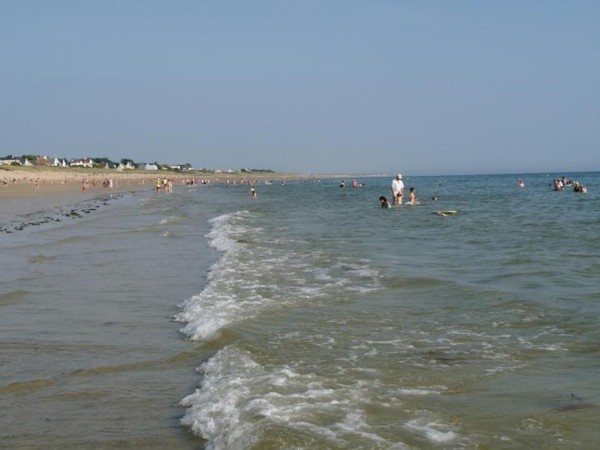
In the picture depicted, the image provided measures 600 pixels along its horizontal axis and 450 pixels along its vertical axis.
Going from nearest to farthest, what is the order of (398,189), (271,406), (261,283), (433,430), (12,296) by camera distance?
(433,430), (271,406), (12,296), (261,283), (398,189)

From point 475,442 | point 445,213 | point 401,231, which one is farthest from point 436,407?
point 445,213

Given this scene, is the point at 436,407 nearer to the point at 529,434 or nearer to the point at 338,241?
the point at 529,434

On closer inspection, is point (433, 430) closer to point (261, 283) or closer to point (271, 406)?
point (271, 406)

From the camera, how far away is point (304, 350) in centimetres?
782

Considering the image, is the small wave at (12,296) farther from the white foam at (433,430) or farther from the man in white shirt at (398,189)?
the man in white shirt at (398,189)

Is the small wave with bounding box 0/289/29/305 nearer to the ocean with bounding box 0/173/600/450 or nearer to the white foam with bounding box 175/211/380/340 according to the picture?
the ocean with bounding box 0/173/600/450

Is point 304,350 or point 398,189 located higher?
point 398,189

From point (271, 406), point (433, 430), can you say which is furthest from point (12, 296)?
point (433, 430)

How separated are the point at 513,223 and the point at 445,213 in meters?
5.41

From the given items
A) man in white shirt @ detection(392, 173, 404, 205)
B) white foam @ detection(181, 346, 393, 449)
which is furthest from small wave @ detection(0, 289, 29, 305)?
man in white shirt @ detection(392, 173, 404, 205)

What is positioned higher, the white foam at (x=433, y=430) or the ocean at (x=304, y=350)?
the white foam at (x=433, y=430)

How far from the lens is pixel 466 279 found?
41.7ft

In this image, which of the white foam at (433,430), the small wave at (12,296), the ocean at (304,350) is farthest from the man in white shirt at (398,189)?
the white foam at (433,430)

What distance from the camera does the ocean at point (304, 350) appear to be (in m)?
5.35
